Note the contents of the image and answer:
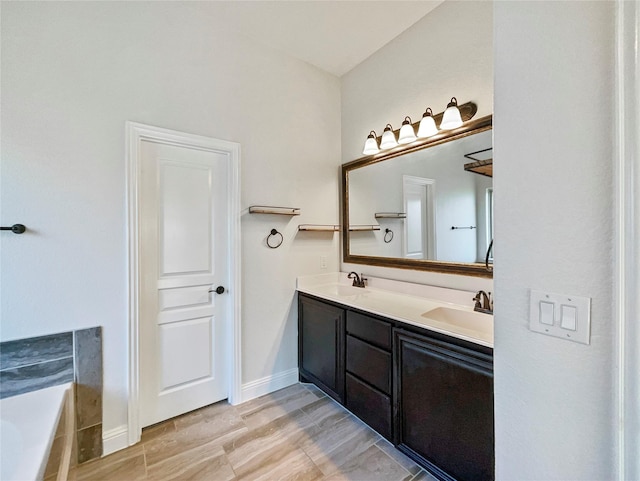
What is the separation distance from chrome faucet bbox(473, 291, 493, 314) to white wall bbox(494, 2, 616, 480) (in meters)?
0.94

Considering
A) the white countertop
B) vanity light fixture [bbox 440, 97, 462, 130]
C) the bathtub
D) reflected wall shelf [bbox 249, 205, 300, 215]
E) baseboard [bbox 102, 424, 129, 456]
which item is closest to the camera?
the bathtub

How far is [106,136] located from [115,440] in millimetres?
1889

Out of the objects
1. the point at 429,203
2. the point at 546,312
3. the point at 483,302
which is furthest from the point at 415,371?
the point at 429,203

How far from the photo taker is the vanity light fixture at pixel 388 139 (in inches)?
88.9

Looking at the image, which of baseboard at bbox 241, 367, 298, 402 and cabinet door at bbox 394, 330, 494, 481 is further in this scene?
baseboard at bbox 241, 367, 298, 402

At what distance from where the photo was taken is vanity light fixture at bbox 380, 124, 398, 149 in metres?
→ 2.26

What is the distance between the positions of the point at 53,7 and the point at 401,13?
220cm

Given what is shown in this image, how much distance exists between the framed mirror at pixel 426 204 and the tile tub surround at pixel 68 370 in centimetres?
207

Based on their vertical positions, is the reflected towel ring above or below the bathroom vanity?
above

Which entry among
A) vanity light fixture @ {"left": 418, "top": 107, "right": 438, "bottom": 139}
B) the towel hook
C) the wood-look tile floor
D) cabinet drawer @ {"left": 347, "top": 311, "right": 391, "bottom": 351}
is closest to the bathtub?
the wood-look tile floor

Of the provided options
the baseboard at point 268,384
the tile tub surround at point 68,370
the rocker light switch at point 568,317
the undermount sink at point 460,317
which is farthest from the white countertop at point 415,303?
the tile tub surround at point 68,370

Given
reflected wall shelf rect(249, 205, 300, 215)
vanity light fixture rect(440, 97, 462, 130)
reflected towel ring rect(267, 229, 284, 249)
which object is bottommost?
reflected towel ring rect(267, 229, 284, 249)

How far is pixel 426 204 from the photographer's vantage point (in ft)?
7.13
